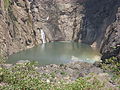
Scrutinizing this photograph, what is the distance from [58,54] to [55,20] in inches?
958

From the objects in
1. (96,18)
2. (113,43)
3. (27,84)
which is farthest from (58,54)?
(27,84)

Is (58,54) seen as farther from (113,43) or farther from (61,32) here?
(61,32)

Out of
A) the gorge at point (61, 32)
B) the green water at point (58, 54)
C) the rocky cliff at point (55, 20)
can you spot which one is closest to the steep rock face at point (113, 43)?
the gorge at point (61, 32)

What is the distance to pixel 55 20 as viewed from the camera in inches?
3194

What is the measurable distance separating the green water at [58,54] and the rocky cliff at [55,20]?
8.59 feet

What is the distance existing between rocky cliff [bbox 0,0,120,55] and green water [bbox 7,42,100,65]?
103 inches

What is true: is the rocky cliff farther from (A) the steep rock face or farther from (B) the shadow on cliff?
(A) the steep rock face

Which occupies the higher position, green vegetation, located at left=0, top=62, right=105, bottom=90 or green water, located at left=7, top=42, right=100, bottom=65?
green vegetation, located at left=0, top=62, right=105, bottom=90

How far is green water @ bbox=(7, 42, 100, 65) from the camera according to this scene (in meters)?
51.4

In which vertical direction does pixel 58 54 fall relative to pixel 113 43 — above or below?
below

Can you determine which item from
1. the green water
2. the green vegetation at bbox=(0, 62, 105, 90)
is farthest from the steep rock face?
the green vegetation at bbox=(0, 62, 105, 90)

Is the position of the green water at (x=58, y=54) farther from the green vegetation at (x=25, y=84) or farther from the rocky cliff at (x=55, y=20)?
the green vegetation at (x=25, y=84)

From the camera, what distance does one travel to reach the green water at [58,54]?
5136cm

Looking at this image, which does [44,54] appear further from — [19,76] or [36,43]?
[19,76]
